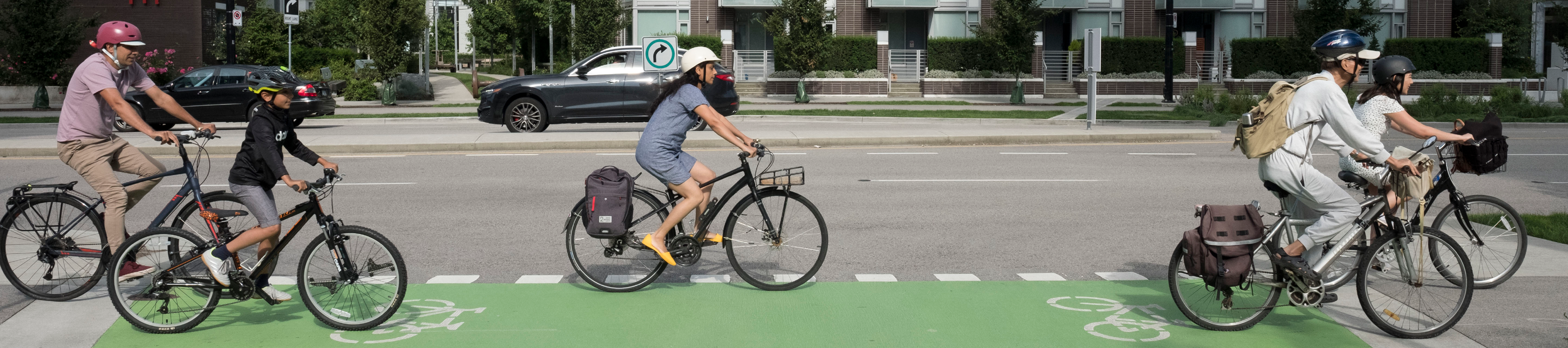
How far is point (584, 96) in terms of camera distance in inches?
805

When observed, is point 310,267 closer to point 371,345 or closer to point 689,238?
point 371,345

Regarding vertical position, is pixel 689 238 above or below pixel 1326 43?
below

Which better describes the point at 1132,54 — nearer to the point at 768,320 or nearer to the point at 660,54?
the point at 660,54

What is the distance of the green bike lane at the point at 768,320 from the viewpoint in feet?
19.0

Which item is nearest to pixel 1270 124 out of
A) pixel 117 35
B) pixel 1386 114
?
pixel 1386 114

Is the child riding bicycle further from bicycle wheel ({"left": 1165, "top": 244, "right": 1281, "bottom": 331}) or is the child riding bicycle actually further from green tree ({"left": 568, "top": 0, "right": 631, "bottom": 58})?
green tree ({"left": 568, "top": 0, "right": 631, "bottom": 58})

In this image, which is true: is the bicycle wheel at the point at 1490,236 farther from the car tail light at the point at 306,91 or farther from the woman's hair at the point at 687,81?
the car tail light at the point at 306,91

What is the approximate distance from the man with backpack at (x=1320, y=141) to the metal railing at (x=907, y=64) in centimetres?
3585

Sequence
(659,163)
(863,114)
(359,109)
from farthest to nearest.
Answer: (359,109)
(863,114)
(659,163)

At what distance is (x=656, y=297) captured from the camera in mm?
6875

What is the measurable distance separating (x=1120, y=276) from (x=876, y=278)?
4.92 ft

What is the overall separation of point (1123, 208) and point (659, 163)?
5.73 m

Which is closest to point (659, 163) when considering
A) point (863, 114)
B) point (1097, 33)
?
point (1097, 33)

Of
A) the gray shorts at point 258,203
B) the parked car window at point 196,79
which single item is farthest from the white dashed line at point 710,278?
the parked car window at point 196,79
